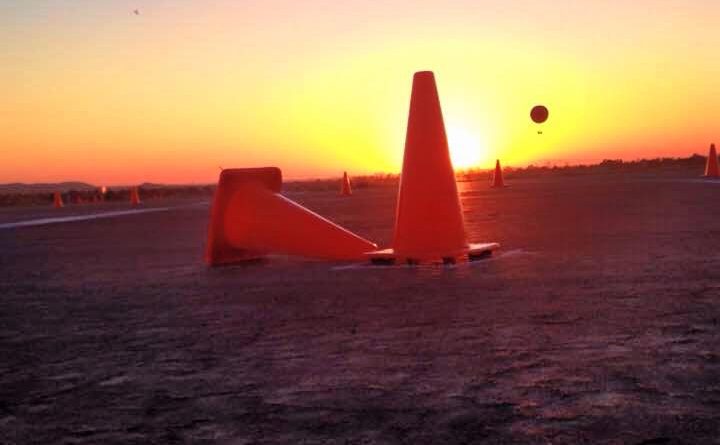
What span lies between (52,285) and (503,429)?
19.1 feet

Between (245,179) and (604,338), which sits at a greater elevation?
(245,179)

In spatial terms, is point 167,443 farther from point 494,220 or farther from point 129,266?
point 494,220

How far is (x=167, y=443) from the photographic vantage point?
2.85 meters

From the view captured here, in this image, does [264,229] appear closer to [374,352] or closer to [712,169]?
[374,352]

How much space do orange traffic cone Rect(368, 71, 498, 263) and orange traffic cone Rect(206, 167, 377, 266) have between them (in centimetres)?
85

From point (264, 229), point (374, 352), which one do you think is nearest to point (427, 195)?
point (264, 229)

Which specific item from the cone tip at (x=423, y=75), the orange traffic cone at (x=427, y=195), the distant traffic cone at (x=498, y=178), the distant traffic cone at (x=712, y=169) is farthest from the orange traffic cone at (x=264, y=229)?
the distant traffic cone at (x=498, y=178)

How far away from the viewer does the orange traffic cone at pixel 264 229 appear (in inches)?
348

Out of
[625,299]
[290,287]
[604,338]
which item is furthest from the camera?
[290,287]

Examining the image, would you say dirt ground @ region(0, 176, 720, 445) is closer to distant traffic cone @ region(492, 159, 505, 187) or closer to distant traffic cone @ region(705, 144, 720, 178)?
distant traffic cone @ region(705, 144, 720, 178)

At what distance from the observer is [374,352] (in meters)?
4.16

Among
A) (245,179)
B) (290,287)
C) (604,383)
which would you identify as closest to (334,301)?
(290,287)

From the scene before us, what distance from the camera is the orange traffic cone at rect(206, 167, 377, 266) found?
8828 millimetres

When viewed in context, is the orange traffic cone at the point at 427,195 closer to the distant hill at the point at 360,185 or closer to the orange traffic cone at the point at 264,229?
the orange traffic cone at the point at 264,229
